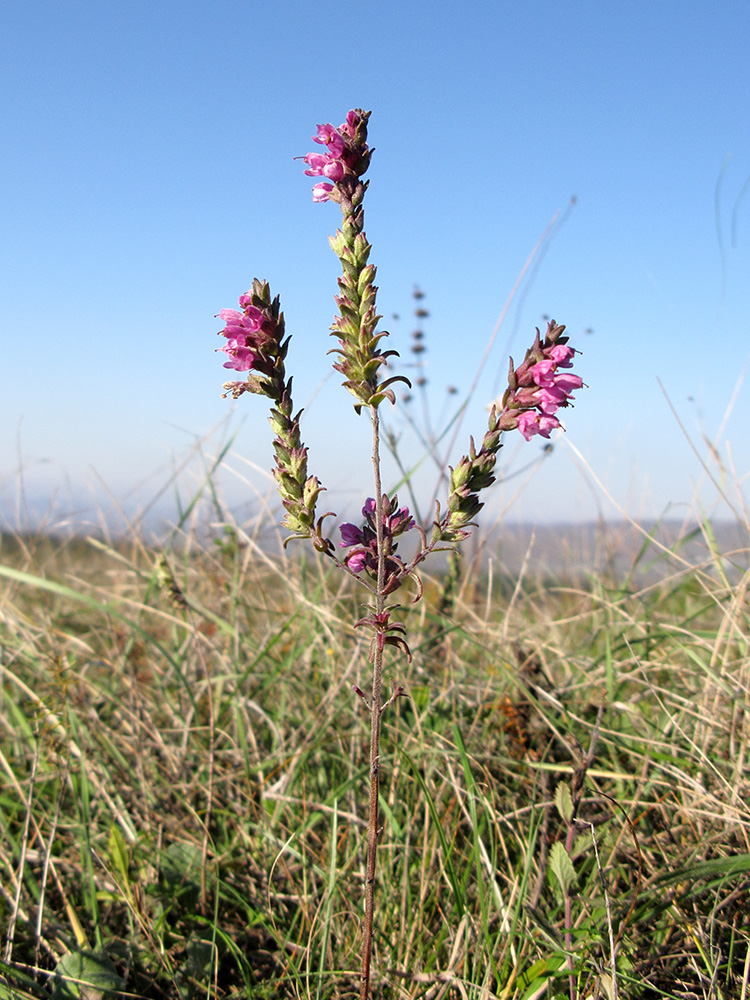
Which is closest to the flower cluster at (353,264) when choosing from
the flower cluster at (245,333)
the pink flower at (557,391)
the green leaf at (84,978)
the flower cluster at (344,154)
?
the flower cluster at (344,154)

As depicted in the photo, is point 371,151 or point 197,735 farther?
point 197,735

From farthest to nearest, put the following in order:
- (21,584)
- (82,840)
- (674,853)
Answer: (21,584) < (82,840) < (674,853)

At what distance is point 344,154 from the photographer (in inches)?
68.2

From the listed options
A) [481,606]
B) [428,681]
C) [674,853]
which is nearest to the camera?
[674,853]

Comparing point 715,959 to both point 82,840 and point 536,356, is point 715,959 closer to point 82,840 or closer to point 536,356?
point 536,356

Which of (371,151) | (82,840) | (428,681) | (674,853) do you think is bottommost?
(82,840)

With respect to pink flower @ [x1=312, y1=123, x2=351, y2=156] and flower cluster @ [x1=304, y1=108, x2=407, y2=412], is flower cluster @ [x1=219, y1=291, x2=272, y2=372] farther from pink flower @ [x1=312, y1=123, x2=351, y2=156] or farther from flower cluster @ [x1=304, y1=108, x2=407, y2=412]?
pink flower @ [x1=312, y1=123, x2=351, y2=156]

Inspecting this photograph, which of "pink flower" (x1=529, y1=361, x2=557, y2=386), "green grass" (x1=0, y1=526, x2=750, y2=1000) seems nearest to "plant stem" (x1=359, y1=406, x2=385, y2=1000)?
"green grass" (x1=0, y1=526, x2=750, y2=1000)

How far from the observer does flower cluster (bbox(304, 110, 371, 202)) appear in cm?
172

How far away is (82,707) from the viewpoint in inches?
121

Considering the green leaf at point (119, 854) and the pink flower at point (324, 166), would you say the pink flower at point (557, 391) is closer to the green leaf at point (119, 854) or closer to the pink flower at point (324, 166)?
the pink flower at point (324, 166)

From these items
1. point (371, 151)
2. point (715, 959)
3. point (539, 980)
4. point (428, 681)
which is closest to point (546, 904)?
point (539, 980)

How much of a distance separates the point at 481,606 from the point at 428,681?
5.19 feet

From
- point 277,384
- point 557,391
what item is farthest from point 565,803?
point 277,384
